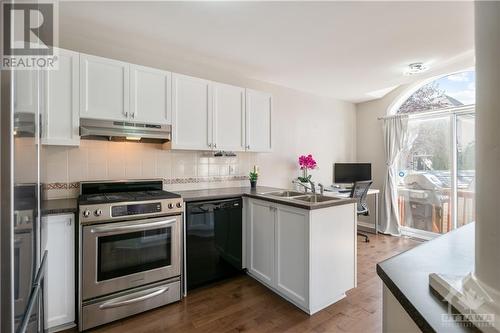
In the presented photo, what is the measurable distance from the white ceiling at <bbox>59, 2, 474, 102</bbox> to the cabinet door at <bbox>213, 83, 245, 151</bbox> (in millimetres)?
400

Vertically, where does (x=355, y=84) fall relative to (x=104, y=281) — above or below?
Answer: above

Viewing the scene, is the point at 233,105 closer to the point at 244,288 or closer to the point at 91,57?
the point at 91,57

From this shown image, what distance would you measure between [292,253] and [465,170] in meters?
3.28

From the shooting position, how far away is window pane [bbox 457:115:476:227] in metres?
3.52

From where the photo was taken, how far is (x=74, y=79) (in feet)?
6.55

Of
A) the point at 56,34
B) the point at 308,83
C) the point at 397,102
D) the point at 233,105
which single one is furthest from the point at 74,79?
the point at 397,102

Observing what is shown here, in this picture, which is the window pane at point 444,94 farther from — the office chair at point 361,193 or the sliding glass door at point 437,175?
the office chair at point 361,193

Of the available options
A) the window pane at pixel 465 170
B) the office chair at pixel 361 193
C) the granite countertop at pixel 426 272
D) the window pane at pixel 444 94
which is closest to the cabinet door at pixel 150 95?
the granite countertop at pixel 426 272

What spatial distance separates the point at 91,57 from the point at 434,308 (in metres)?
2.66

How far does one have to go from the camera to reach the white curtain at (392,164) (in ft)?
13.6

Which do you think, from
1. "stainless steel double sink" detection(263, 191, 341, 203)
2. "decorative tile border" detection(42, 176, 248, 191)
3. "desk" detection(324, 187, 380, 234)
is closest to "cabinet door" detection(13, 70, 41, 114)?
"decorative tile border" detection(42, 176, 248, 191)

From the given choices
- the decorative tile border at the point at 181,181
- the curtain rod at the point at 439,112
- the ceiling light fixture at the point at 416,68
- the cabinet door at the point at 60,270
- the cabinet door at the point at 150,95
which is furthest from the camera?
the curtain rod at the point at 439,112

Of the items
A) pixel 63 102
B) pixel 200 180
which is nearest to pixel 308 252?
pixel 200 180

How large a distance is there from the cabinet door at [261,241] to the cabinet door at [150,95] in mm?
1311
